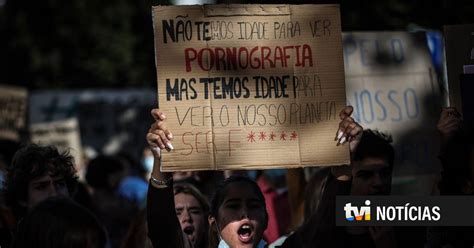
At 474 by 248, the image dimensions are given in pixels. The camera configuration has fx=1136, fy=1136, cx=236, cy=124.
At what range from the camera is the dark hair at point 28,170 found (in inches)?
209

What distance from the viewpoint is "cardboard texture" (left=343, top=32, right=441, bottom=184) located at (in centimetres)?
639

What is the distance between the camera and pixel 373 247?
4.60m

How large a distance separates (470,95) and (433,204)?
568 millimetres

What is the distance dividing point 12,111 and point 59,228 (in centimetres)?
874

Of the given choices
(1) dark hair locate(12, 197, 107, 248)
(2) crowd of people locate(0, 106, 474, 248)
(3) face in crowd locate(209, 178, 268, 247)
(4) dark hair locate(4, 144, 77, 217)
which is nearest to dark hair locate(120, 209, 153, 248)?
(2) crowd of people locate(0, 106, 474, 248)

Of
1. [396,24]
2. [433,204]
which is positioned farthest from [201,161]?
[396,24]

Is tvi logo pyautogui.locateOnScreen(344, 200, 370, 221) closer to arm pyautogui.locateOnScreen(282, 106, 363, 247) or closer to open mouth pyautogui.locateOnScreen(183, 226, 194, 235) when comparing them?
arm pyautogui.locateOnScreen(282, 106, 363, 247)

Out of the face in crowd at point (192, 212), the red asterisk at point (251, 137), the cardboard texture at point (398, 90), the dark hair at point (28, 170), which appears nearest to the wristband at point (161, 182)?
the red asterisk at point (251, 137)

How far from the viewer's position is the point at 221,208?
4.56m

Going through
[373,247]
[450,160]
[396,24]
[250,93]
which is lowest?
[373,247]

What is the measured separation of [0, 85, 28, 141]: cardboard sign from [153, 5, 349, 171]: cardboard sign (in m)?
7.91

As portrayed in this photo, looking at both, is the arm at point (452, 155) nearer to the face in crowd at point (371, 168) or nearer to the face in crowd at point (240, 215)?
the face in crowd at point (371, 168)

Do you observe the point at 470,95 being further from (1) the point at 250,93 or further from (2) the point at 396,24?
(2) the point at 396,24

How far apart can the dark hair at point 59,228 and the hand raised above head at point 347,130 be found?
3.27 ft
